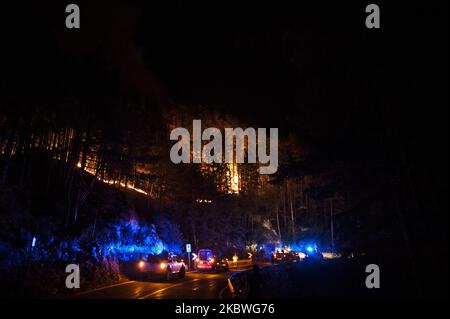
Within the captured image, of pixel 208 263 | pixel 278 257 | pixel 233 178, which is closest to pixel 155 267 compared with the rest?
pixel 208 263

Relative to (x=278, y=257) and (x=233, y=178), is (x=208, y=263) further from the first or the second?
(x=233, y=178)

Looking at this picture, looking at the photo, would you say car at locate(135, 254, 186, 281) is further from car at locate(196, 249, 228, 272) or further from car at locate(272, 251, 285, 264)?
car at locate(272, 251, 285, 264)

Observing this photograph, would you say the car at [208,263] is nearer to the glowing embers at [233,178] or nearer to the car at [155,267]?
the car at [155,267]

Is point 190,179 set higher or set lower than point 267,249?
higher

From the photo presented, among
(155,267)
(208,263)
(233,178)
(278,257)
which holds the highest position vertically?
(233,178)

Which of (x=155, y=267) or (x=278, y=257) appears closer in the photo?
(x=155, y=267)

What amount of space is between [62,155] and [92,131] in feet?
13.9

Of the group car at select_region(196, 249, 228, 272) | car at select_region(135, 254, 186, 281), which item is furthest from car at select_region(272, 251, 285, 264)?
car at select_region(135, 254, 186, 281)

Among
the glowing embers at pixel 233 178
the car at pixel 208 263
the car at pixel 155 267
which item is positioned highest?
the glowing embers at pixel 233 178

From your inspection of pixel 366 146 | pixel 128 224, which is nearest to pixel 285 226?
pixel 128 224

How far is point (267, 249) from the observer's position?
6294 cm

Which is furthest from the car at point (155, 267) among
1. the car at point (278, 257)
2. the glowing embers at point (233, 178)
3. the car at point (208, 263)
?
the glowing embers at point (233, 178)

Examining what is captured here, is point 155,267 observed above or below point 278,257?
above
